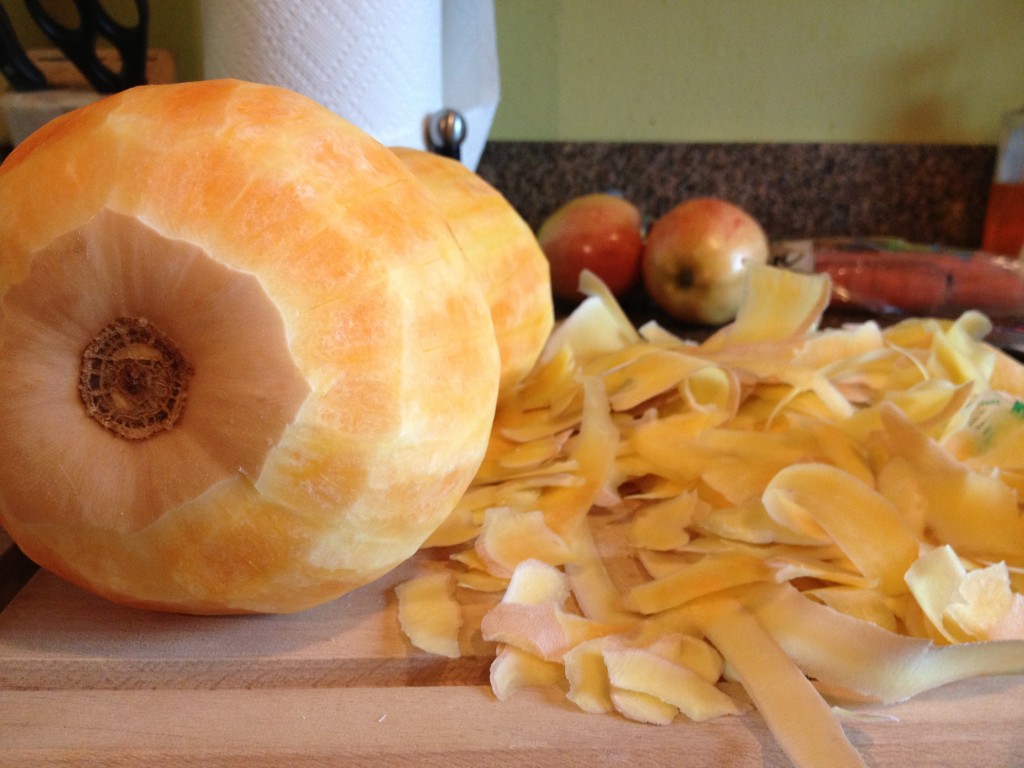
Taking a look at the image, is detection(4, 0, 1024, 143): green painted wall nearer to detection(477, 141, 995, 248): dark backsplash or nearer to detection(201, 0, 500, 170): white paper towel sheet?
detection(477, 141, 995, 248): dark backsplash

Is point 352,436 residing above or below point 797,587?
above

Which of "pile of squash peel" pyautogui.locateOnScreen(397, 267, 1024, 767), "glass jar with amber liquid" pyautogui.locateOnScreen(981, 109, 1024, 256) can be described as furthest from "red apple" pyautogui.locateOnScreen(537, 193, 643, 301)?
"glass jar with amber liquid" pyautogui.locateOnScreen(981, 109, 1024, 256)

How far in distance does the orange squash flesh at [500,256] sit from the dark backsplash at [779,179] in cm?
67

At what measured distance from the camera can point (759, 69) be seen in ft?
4.74

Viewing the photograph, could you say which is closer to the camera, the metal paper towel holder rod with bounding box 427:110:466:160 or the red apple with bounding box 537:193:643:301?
the metal paper towel holder rod with bounding box 427:110:466:160

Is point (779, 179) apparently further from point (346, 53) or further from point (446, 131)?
point (346, 53)

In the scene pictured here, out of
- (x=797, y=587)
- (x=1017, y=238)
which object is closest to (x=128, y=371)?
(x=797, y=587)

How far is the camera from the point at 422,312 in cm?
48

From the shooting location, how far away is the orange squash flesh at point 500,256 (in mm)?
733

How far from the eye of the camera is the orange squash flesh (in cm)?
73

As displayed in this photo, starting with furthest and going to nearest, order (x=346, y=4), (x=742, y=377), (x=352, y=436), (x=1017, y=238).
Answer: (x=1017, y=238) < (x=346, y=4) < (x=742, y=377) < (x=352, y=436)

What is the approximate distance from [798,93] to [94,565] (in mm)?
1422

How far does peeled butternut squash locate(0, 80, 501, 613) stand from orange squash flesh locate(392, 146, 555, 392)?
0.25 m

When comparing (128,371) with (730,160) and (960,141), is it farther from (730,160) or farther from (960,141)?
(960,141)
